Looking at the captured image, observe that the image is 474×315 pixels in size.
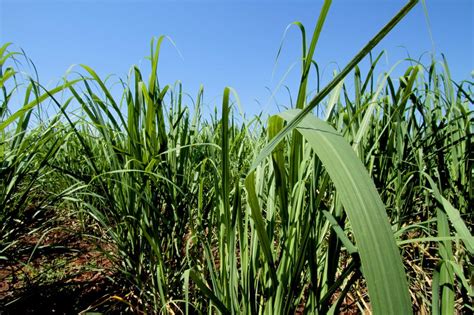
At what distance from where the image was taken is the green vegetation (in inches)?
17.5

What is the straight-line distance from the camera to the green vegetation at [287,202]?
0.44 meters

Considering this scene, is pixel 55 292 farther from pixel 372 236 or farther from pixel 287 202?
pixel 372 236

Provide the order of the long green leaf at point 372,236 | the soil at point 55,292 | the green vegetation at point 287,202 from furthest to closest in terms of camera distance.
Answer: the soil at point 55,292 → the green vegetation at point 287,202 → the long green leaf at point 372,236

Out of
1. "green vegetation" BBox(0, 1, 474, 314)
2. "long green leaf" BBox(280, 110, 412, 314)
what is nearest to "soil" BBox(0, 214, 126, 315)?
"green vegetation" BBox(0, 1, 474, 314)

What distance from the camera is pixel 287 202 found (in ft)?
1.94

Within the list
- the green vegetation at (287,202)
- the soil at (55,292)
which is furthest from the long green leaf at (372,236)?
the soil at (55,292)

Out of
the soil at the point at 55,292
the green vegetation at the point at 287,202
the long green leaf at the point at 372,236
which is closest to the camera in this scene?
the long green leaf at the point at 372,236

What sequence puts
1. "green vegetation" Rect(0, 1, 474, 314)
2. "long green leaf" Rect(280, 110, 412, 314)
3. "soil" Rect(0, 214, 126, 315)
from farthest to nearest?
"soil" Rect(0, 214, 126, 315) → "green vegetation" Rect(0, 1, 474, 314) → "long green leaf" Rect(280, 110, 412, 314)

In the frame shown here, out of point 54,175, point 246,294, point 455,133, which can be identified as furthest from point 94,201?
point 455,133

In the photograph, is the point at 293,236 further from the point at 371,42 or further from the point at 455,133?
the point at 455,133

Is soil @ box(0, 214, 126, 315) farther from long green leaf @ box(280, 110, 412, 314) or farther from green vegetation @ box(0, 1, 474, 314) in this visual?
long green leaf @ box(280, 110, 412, 314)

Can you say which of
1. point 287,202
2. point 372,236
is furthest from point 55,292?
point 372,236

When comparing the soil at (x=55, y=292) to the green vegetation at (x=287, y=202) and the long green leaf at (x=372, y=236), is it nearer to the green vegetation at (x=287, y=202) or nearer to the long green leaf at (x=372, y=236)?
the green vegetation at (x=287, y=202)

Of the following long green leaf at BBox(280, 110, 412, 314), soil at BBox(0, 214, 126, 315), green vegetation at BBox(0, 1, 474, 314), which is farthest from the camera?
soil at BBox(0, 214, 126, 315)
